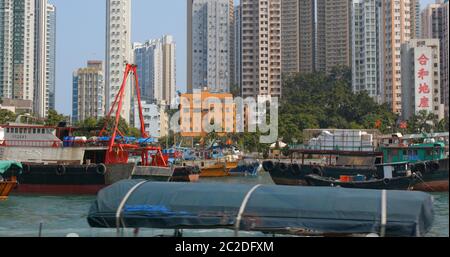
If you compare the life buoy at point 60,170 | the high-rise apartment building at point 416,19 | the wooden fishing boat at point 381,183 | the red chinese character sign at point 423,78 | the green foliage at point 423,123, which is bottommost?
the wooden fishing boat at point 381,183

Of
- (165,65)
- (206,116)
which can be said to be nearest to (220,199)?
(206,116)

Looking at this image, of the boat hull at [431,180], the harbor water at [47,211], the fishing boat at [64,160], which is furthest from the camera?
the boat hull at [431,180]

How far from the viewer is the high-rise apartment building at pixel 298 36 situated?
318ft

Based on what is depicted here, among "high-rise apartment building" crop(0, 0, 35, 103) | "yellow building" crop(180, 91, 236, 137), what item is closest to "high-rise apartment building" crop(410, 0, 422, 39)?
"yellow building" crop(180, 91, 236, 137)

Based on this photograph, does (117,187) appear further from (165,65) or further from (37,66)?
(165,65)

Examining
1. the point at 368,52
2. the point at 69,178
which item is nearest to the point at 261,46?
the point at 368,52

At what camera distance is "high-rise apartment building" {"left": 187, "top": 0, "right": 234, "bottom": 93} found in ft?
295

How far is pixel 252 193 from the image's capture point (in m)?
6.99

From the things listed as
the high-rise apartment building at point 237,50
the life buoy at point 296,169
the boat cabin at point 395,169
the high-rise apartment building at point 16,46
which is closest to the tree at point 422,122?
the life buoy at point 296,169

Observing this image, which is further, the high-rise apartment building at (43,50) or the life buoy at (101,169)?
the high-rise apartment building at (43,50)

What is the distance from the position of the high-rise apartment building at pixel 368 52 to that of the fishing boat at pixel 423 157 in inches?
1807

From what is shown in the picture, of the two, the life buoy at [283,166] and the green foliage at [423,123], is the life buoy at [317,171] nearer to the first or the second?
the life buoy at [283,166]

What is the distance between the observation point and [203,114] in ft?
213

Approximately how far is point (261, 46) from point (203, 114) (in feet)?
85.0
